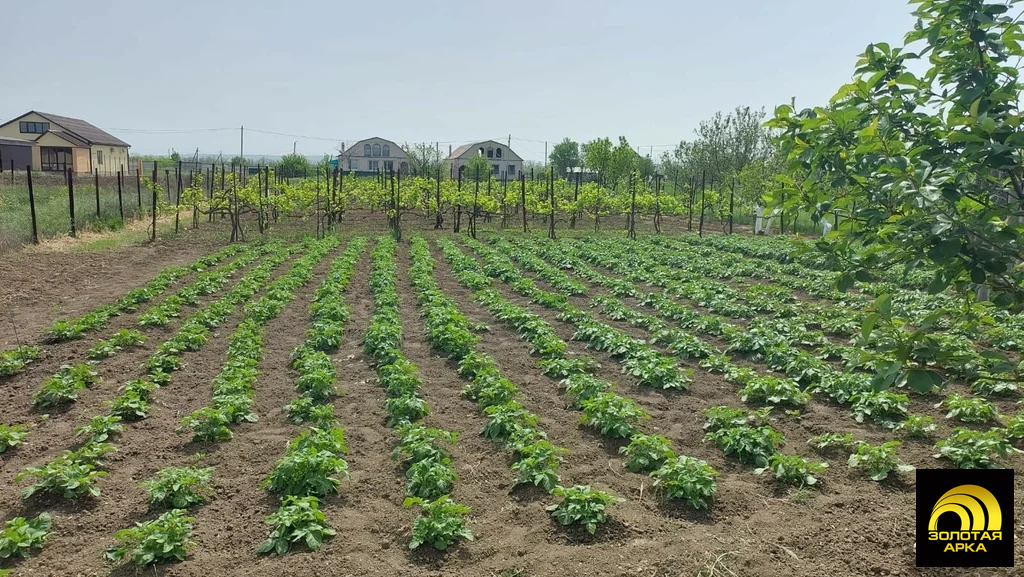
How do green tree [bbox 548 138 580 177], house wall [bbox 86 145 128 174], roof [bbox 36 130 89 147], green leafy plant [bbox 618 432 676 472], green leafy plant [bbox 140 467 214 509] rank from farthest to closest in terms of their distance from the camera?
green tree [bbox 548 138 580 177] < house wall [bbox 86 145 128 174] < roof [bbox 36 130 89 147] < green leafy plant [bbox 618 432 676 472] < green leafy plant [bbox 140 467 214 509]

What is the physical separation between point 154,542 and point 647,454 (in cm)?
381

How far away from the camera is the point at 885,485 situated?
17.9ft

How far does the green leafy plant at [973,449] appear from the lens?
5.50 metres

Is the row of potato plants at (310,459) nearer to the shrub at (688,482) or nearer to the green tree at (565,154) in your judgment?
the shrub at (688,482)

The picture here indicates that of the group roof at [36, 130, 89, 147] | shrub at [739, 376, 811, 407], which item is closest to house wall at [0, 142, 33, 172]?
roof at [36, 130, 89, 147]

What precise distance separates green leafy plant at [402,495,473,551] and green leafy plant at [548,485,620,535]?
0.67 metres

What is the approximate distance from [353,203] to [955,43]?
35431 mm

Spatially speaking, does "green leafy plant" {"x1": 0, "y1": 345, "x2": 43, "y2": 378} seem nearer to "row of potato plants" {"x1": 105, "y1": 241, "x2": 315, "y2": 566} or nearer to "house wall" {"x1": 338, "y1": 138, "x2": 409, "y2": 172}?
"row of potato plants" {"x1": 105, "y1": 241, "x2": 315, "y2": 566}

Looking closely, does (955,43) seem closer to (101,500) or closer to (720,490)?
(720,490)

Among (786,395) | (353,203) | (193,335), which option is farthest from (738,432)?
(353,203)

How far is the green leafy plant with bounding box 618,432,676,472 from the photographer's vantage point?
5910 millimetres

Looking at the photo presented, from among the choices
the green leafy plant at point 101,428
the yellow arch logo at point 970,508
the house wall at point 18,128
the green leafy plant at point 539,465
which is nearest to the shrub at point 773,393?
the green leafy plant at point 539,465

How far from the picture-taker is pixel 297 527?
15.8ft

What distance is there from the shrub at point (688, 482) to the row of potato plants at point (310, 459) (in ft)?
8.30
